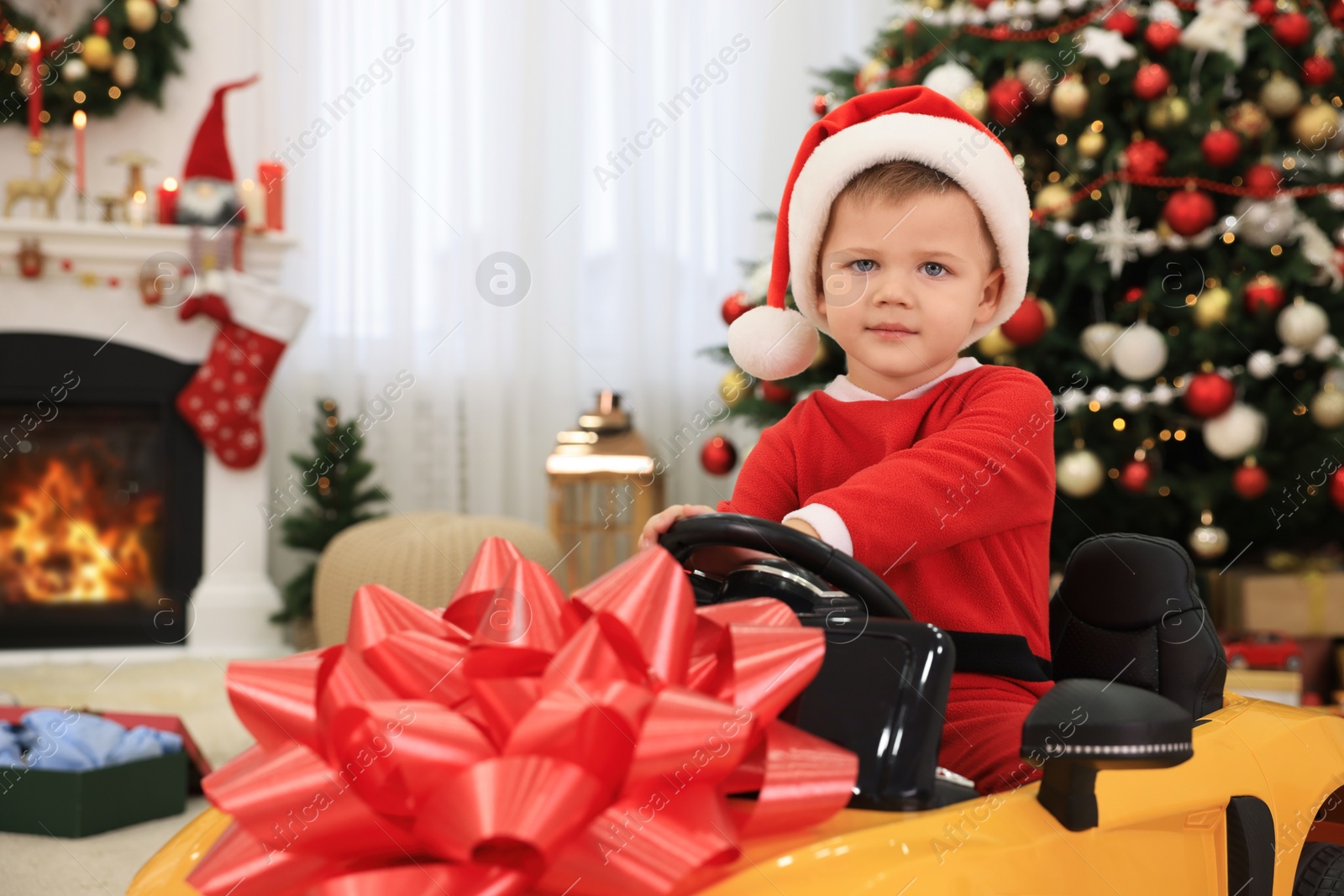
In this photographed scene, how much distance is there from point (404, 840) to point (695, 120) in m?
4.05

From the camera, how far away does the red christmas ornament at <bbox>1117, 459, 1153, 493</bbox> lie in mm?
2729

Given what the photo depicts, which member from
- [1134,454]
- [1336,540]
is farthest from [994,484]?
[1336,540]

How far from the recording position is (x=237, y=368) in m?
3.71

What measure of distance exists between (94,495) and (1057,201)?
9.86ft

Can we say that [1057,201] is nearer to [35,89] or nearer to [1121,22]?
[1121,22]

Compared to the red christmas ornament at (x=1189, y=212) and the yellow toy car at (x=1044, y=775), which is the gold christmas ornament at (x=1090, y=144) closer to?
the red christmas ornament at (x=1189, y=212)

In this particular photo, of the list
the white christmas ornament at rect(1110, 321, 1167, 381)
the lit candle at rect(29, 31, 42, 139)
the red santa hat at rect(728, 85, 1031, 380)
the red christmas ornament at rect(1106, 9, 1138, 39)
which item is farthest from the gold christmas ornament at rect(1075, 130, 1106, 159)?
the lit candle at rect(29, 31, 42, 139)

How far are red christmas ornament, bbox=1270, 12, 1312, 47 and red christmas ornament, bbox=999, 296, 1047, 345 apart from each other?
2.91 feet

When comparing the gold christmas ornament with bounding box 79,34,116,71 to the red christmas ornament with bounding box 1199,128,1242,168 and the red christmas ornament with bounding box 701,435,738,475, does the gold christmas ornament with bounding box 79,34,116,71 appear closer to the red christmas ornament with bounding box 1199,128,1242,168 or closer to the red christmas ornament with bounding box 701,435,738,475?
the red christmas ornament with bounding box 701,435,738,475

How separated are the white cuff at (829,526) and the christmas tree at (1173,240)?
→ 1766 mm

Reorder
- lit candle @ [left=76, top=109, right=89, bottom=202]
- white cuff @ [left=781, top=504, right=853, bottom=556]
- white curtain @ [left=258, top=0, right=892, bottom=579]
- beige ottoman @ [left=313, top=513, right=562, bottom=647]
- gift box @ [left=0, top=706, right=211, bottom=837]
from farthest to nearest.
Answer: white curtain @ [left=258, top=0, right=892, bottom=579] < lit candle @ [left=76, top=109, right=89, bottom=202] < beige ottoman @ [left=313, top=513, right=562, bottom=647] < gift box @ [left=0, top=706, right=211, bottom=837] < white cuff @ [left=781, top=504, right=853, bottom=556]

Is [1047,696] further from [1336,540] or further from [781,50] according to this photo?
[781,50]

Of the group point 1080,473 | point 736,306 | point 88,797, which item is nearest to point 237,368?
point 736,306

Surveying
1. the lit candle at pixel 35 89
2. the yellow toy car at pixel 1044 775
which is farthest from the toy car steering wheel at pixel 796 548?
the lit candle at pixel 35 89
